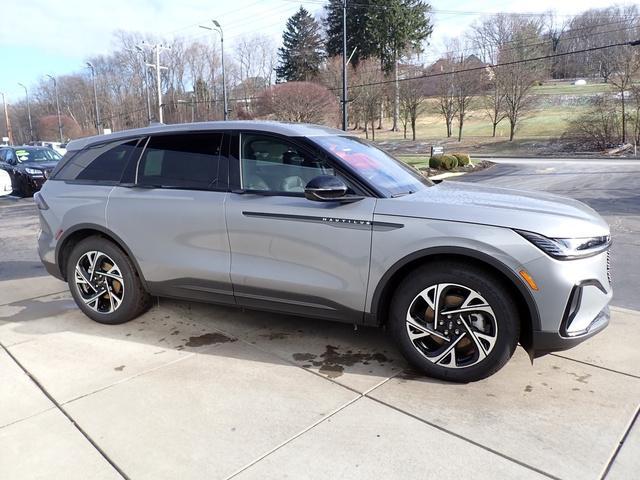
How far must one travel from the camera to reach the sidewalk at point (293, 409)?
246 centimetres

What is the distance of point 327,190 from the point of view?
3191 mm

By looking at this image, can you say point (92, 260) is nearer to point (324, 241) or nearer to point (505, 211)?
point (324, 241)

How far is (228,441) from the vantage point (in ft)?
8.67

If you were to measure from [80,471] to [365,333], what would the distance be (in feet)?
7.49

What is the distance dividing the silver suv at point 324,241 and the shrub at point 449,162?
66.6ft

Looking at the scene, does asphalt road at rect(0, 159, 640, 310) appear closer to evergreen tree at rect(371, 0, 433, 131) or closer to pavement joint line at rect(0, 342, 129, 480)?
pavement joint line at rect(0, 342, 129, 480)

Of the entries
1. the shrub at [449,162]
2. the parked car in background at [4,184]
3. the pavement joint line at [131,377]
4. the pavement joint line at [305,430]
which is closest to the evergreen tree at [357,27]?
the shrub at [449,162]

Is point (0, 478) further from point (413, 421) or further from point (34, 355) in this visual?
point (413, 421)

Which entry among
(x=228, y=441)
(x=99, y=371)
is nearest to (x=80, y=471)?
(x=228, y=441)

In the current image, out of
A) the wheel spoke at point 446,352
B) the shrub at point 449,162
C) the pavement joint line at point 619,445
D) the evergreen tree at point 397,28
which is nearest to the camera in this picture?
the pavement joint line at point 619,445

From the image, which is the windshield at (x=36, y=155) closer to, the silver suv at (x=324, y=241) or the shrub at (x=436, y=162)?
the silver suv at (x=324, y=241)

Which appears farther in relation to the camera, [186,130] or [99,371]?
[186,130]

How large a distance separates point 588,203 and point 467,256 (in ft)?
33.9

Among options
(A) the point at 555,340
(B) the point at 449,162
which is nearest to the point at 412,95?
(B) the point at 449,162
